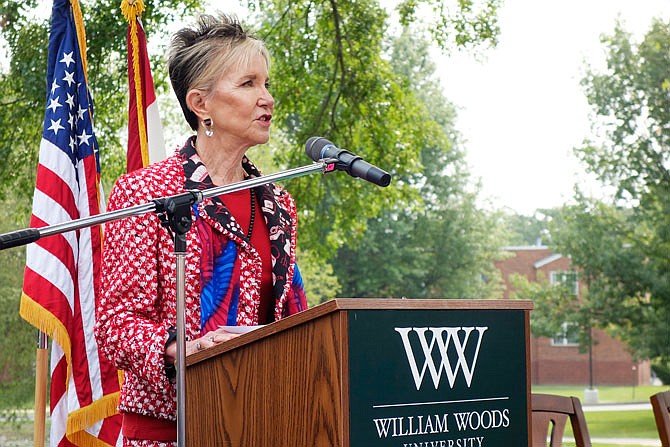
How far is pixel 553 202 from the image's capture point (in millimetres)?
14344

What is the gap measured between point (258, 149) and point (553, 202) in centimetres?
496

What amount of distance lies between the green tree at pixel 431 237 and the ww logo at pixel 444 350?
1995 centimetres

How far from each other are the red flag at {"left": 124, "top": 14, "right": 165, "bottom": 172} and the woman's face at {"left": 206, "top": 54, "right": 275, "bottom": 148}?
5.11ft

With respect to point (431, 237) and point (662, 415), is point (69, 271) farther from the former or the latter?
point (431, 237)

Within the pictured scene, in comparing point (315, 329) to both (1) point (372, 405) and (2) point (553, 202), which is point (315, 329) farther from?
(2) point (553, 202)

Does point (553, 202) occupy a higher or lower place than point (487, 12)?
lower

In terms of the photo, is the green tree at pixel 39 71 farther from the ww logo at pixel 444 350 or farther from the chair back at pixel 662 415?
the ww logo at pixel 444 350

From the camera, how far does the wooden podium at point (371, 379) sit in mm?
1304

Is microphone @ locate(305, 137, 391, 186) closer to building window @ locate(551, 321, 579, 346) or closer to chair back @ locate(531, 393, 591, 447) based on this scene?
chair back @ locate(531, 393, 591, 447)

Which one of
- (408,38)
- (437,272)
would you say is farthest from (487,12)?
(437,272)

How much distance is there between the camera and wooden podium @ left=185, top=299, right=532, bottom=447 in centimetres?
130


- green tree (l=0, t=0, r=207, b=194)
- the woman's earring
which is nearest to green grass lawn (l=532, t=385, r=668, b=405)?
green tree (l=0, t=0, r=207, b=194)

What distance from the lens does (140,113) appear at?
3.48 metres

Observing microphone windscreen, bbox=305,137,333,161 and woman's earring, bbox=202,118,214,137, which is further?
woman's earring, bbox=202,118,214,137
